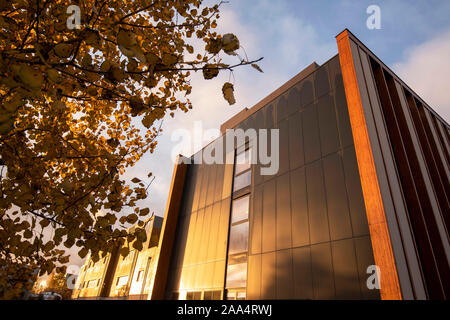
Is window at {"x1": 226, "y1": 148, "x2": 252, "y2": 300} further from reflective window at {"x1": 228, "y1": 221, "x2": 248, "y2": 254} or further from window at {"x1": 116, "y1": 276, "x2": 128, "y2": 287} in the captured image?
window at {"x1": 116, "y1": 276, "x2": 128, "y2": 287}

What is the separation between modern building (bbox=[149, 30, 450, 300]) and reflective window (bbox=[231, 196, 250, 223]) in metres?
0.05

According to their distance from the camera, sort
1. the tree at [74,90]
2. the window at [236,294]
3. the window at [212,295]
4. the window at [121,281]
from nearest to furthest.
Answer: the tree at [74,90]
the window at [236,294]
the window at [212,295]
the window at [121,281]

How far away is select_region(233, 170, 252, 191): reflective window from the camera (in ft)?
38.8

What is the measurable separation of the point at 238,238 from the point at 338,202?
514cm

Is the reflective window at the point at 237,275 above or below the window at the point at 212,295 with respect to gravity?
above

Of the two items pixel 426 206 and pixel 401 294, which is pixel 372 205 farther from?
pixel 426 206

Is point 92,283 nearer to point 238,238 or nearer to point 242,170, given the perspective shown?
point 238,238

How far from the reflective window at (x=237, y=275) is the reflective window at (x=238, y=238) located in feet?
2.11

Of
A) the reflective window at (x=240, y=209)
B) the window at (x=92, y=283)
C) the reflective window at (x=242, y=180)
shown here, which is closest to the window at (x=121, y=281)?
the window at (x=92, y=283)

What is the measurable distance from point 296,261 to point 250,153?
588 cm

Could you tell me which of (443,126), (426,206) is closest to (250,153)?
(426,206)

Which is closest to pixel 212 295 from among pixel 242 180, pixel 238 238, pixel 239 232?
pixel 238 238

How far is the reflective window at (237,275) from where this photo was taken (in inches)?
382

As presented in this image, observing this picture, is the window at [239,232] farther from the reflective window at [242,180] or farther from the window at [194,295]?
the window at [194,295]
